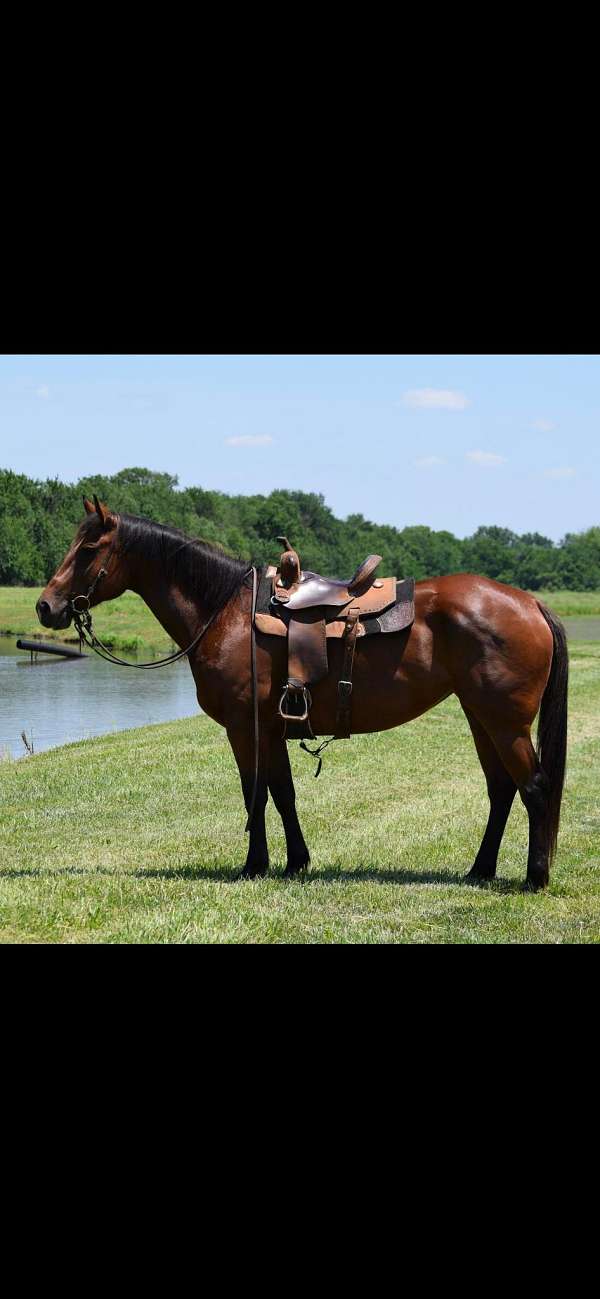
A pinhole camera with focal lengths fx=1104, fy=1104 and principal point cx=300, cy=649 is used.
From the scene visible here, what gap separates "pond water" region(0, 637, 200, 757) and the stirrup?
436 inches

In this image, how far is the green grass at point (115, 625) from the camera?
3822 cm

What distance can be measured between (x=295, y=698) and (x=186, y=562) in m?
1.19

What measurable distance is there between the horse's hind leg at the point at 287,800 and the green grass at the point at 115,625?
1127 inches

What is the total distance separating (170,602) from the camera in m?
7.23

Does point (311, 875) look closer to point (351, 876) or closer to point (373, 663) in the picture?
point (351, 876)

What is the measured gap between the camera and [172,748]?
14969 mm

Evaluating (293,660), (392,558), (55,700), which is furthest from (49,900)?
(392,558)

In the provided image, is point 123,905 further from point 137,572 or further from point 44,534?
point 44,534

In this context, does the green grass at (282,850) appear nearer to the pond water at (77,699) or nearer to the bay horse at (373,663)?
the bay horse at (373,663)

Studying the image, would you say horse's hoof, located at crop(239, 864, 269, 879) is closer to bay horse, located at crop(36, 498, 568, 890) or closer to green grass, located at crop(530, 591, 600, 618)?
bay horse, located at crop(36, 498, 568, 890)

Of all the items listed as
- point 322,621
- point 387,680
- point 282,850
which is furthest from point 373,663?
point 282,850

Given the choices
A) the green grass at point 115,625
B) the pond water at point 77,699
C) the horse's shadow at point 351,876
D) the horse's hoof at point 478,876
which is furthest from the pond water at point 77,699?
the horse's hoof at point 478,876

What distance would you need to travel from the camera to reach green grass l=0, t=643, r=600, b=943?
5590mm

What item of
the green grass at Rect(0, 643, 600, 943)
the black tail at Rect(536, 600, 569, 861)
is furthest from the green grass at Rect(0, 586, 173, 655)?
the black tail at Rect(536, 600, 569, 861)
